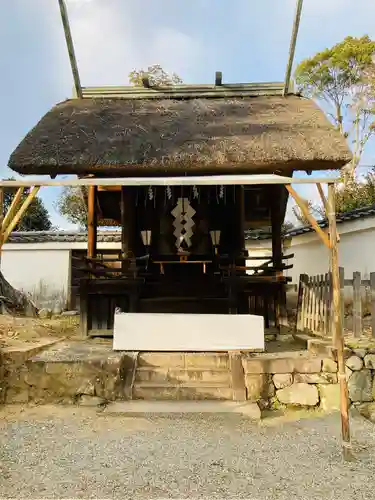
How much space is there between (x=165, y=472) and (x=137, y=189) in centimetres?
615

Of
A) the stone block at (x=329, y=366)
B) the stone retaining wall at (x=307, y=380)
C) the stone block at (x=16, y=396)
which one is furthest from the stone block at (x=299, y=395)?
the stone block at (x=16, y=396)

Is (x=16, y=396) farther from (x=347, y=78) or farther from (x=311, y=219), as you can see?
(x=347, y=78)

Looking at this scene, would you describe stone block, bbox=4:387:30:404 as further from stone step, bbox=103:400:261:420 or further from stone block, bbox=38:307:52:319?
stone block, bbox=38:307:52:319

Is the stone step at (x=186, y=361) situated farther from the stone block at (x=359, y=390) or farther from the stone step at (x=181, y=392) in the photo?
the stone block at (x=359, y=390)

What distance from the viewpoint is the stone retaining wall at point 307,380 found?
504cm

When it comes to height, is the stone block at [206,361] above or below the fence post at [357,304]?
below

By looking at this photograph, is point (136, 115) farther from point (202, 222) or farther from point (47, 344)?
point (47, 344)

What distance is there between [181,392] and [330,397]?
1.88 meters

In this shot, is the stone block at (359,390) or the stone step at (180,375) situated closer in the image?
the stone block at (359,390)

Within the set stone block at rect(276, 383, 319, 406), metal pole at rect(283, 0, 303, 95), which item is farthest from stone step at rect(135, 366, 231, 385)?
metal pole at rect(283, 0, 303, 95)

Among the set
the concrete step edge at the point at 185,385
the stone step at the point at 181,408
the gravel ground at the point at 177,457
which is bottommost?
the gravel ground at the point at 177,457

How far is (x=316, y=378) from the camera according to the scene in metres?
5.08

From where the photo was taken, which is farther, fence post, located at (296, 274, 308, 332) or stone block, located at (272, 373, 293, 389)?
fence post, located at (296, 274, 308, 332)

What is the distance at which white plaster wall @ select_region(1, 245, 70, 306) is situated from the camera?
13.3 meters
